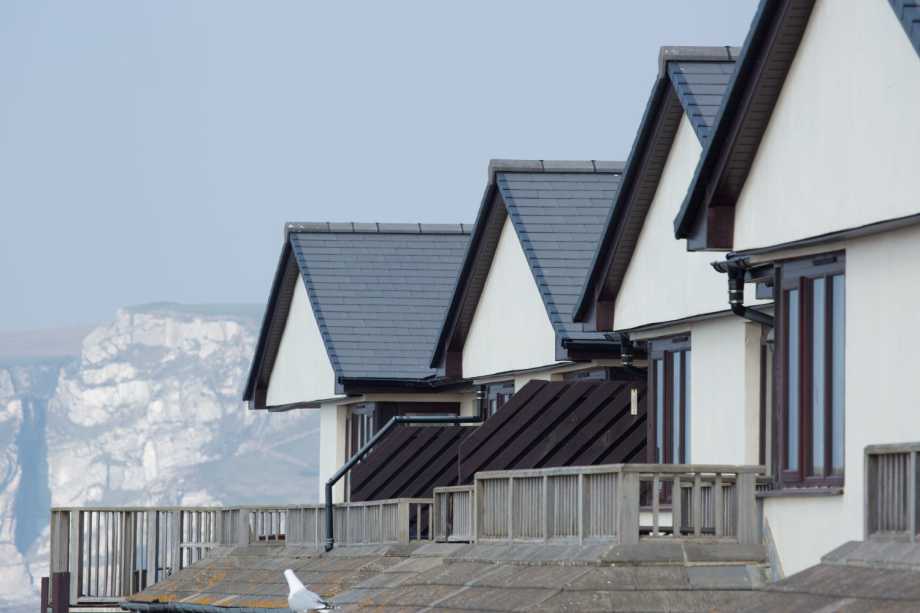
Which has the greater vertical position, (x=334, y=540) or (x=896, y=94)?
(x=896, y=94)

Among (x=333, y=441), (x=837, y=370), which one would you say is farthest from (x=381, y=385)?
(x=837, y=370)

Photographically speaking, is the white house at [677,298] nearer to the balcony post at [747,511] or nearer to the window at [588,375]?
the window at [588,375]

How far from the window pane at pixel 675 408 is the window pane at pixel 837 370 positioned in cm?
685

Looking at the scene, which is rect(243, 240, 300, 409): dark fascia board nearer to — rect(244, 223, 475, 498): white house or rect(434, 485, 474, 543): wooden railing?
rect(244, 223, 475, 498): white house

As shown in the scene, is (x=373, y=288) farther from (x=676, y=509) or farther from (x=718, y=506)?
(x=676, y=509)

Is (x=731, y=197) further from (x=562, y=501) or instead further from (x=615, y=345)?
(x=615, y=345)

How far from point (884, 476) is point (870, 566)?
3.48 feet

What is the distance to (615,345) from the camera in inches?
1256

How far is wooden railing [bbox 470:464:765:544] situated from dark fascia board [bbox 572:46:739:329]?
17.6 ft

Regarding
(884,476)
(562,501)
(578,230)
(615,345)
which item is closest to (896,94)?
(884,476)

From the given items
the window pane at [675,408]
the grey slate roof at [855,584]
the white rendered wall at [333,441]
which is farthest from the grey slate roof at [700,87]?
the white rendered wall at [333,441]

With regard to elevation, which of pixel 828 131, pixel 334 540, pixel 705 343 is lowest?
pixel 334 540

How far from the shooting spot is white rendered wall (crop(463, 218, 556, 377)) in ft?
114

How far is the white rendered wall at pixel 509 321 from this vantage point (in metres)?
34.7
